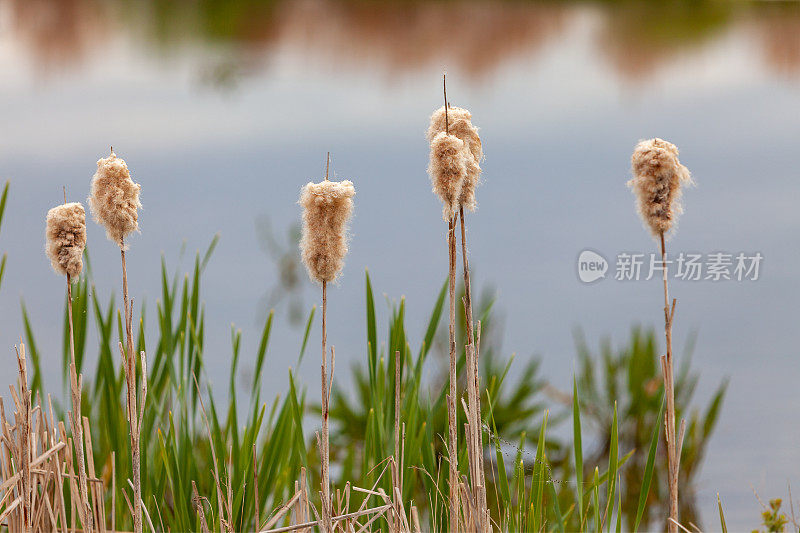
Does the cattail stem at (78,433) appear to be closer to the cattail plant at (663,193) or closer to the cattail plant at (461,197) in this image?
the cattail plant at (461,197)

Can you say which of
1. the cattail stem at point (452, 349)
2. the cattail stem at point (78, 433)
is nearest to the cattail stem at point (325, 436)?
the cattail stem at point (452, 349)

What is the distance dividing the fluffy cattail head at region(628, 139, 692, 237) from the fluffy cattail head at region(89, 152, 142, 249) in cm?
74

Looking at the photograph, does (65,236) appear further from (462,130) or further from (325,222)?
(462,130)

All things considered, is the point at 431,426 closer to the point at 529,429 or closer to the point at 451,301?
the point at 451,301

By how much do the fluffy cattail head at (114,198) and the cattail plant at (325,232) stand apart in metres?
0.27

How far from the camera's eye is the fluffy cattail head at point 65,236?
1143mm

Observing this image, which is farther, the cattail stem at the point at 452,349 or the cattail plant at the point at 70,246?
the cattail plant at the point at 70,246

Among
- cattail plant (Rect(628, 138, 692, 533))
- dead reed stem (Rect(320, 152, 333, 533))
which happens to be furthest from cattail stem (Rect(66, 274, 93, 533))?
cattail plant (Rect(628, 138, 692, 533))

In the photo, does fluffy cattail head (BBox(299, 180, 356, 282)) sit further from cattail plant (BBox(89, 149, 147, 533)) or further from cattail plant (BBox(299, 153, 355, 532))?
cattail plant (BBox(89, 149, 147, 533))

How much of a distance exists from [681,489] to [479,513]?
294 centimetres

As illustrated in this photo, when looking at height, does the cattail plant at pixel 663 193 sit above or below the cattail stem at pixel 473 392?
above

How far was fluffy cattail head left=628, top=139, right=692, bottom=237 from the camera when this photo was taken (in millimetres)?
1011

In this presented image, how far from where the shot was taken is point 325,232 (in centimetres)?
103

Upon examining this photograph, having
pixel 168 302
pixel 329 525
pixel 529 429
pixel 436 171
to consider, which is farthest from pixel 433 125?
pixel 529 429
